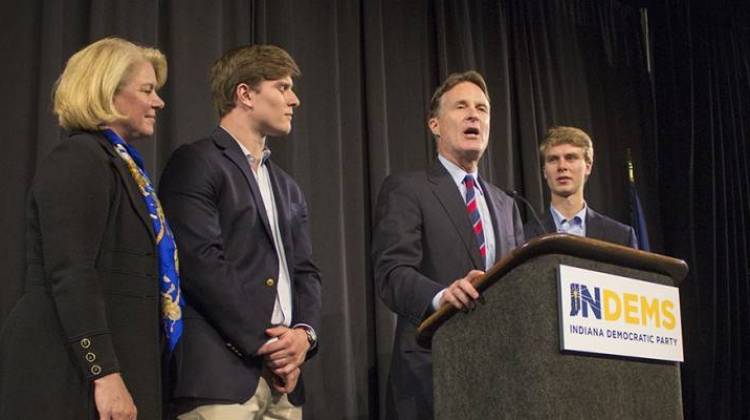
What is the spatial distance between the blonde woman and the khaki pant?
255 mm

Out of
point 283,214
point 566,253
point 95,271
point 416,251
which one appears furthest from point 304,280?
point 566,253

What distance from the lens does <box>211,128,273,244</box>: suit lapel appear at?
2586 millimetres

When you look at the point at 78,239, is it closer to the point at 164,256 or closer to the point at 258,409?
the point at 164,256

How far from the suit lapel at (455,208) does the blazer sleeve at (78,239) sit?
1093 mm

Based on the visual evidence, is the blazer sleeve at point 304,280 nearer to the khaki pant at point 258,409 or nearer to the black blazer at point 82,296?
the khaki pant at point 258,409

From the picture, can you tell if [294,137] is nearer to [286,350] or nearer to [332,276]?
[332,276]

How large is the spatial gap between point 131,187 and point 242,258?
485 mm

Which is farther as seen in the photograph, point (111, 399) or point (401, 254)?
point (401, 254)

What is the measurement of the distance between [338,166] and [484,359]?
1.99m

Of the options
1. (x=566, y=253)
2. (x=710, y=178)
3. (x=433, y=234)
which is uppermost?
(x=710, y=178)

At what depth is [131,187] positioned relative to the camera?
6.92 feet

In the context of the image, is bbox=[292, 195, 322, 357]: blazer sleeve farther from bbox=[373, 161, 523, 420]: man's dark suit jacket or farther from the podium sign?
the podium sign

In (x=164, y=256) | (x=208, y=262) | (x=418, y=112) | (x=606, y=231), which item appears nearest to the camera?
(x=164, y=256)

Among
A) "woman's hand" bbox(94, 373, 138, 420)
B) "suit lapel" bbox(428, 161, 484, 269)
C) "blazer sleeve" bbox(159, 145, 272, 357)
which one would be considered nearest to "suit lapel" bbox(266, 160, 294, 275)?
"blazer sleeve" bbox(159, 145, 272, 357)
